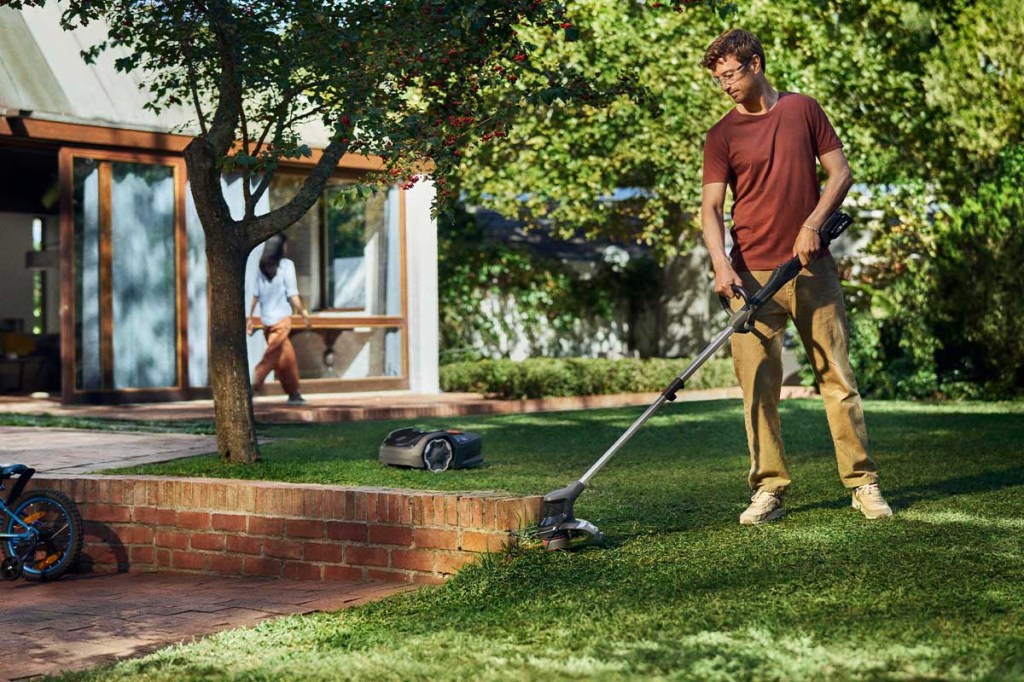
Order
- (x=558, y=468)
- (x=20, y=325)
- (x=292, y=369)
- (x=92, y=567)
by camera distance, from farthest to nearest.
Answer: (x=20, y=325)
(x=292, y=369)
(x=558, y=468)
(x=92, y=567)

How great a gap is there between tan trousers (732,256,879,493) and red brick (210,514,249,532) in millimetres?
2121

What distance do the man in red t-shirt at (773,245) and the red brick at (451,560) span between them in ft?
3.57

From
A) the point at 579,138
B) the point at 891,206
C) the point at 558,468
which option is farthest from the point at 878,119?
the point at 558,468

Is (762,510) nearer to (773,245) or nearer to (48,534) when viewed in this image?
(773,245)

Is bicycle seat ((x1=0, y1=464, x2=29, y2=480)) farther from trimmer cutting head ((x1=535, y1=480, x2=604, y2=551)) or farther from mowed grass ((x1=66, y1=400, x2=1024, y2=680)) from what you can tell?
trimmer cutting head ((x1=535, y1=480, x2=604, y2=551))

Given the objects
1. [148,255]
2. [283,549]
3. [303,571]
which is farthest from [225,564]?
[148,255]

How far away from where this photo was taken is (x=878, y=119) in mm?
18469

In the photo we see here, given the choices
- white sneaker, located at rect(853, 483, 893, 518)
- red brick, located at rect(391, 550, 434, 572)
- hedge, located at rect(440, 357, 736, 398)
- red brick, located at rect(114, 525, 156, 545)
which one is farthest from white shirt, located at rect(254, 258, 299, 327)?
white sneaker, located at rect(853, 483, 893, 518)

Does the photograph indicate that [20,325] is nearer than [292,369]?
No

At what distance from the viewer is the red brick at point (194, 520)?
20.6 ft

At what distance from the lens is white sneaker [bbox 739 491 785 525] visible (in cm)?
556

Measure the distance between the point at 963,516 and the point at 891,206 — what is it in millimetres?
13674

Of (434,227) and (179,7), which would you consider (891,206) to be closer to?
(434,227)

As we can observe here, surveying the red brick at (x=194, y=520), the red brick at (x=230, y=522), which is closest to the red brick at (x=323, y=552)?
the red brick at (x=230, y=522)
